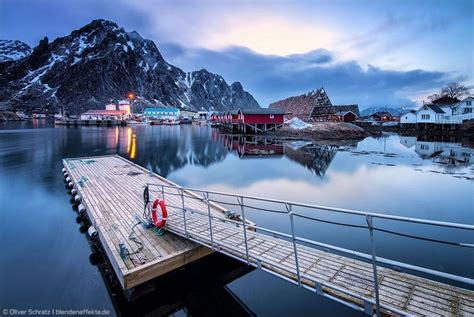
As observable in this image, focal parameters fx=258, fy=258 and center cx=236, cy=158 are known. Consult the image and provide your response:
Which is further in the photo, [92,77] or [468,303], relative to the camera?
[92,77]

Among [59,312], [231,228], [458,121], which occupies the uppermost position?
[458,121]

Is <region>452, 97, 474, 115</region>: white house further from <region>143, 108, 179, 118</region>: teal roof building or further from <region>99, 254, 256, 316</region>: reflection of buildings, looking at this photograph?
<region>143, 108, 179, 118</region>: teal roof building

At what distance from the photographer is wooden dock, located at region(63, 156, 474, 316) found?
15.0 ft

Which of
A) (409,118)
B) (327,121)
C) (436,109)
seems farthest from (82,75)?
(436,109)

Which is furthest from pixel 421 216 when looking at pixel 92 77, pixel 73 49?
pixel 73 49

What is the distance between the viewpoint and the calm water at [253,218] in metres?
6.99

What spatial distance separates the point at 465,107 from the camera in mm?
64562

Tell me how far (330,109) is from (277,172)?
60478mm

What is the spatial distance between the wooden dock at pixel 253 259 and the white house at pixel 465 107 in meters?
79.7

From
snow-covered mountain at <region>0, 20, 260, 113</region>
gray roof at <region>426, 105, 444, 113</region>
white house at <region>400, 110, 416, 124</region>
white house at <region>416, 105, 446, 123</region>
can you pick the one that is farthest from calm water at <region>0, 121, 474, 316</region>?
snow-covered mountain at <region>0, 20, 260, 113</region>

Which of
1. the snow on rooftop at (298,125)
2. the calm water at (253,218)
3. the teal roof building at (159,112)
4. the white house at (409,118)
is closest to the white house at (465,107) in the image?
the white house at (409,118)

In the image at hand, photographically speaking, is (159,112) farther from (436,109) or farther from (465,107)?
(465,107)

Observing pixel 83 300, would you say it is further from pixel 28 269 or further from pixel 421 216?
pixel 421 216

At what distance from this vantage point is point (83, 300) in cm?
702
